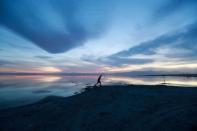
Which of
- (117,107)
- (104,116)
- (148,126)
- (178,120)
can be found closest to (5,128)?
(104,116)

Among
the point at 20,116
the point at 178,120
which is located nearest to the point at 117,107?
the point at 178,120

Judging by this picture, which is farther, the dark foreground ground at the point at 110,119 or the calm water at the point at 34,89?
the calm water at the point at 34,89

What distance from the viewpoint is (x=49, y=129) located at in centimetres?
1164

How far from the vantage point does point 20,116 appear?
48.5ft

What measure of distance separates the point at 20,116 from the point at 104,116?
7551 mm

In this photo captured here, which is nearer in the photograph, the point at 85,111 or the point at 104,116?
the point at 104,116

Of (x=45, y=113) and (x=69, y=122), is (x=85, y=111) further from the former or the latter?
(x=45, y=113)

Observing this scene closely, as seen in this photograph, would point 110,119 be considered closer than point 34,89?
Yes

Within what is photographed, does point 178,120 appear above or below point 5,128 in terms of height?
above

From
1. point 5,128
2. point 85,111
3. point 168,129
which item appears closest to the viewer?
point 168,129

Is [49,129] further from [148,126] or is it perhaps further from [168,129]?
[168,129]

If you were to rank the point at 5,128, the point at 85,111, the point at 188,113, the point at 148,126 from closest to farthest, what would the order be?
the point at 148,126, the point at 188,113, the point at 5,128, the point at 85,111

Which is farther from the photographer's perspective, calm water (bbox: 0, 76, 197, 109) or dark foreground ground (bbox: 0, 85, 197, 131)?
calm water (bbox: 0, 76, 197, 109)

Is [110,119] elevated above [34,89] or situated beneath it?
situated beneath
